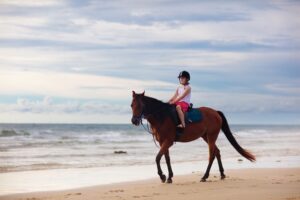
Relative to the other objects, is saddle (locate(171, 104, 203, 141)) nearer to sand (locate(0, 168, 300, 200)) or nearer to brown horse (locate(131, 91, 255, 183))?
brown horse (locate(131, 91, 255, 183))

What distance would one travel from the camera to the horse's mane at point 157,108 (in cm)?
920

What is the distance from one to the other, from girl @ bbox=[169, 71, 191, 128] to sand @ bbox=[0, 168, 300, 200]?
4.05ft

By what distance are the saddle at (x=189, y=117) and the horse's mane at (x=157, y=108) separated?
0.10m

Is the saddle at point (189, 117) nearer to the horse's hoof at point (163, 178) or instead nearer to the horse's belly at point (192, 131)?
the horse's belly at point (192, 131)

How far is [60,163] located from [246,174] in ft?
18.5

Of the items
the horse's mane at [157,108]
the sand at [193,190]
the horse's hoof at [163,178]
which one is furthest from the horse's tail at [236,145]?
the horse's hoof at [163,178]

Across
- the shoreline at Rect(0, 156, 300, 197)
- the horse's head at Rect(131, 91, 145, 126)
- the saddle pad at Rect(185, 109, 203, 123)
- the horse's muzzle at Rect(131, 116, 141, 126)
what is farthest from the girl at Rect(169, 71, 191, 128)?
the shoreline at Rect(0, 156, 300, 197)

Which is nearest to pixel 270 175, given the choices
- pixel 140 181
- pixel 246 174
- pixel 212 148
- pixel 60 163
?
pixel 246 174

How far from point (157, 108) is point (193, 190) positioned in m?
1.70

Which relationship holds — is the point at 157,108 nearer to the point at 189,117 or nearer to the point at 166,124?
the point at 166,124

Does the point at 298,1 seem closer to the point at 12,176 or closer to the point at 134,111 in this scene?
the point at 134,111

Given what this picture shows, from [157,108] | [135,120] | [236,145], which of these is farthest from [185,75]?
[236,145]

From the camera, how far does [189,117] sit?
31.5 ft

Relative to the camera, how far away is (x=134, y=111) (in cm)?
896
